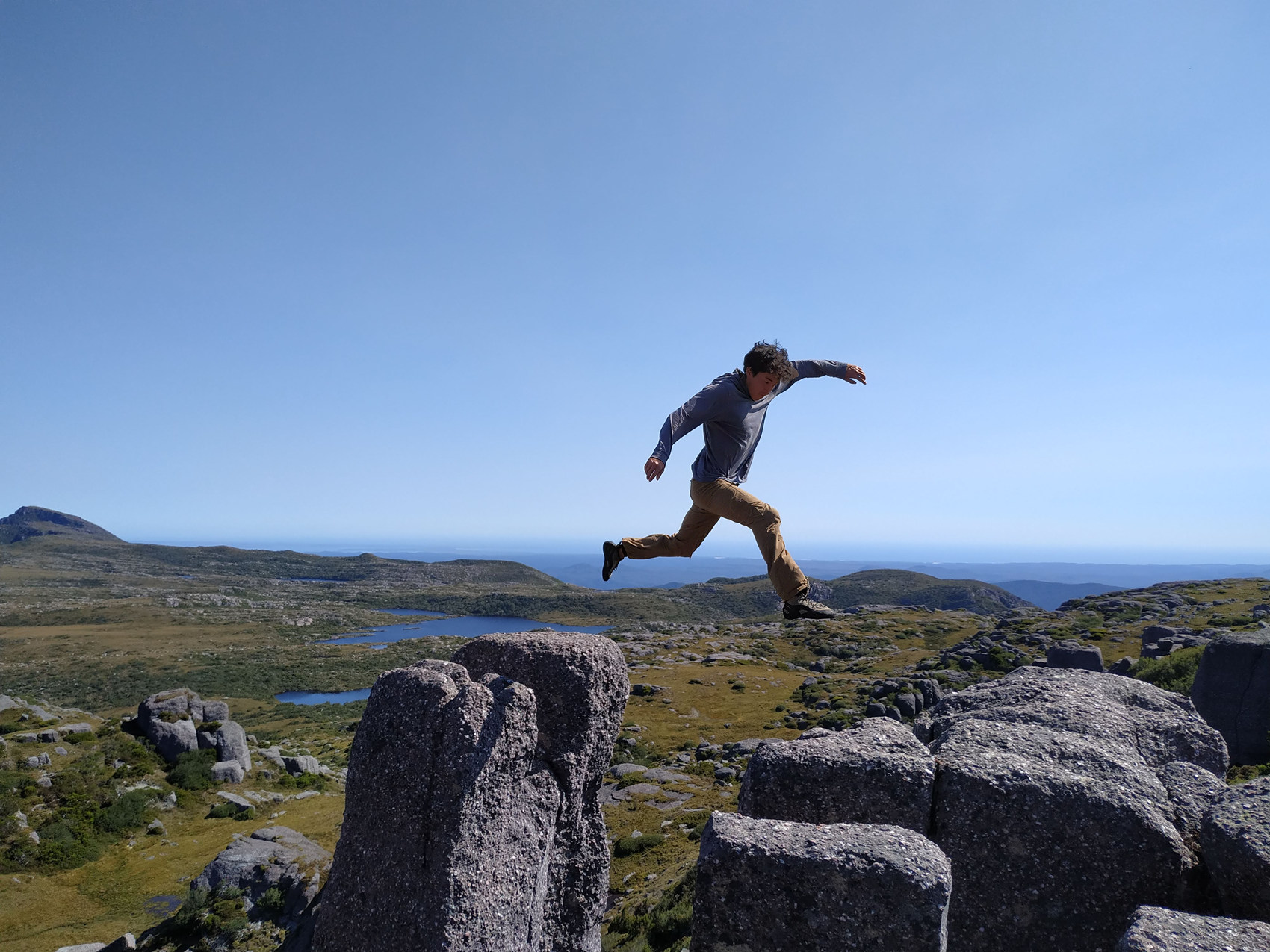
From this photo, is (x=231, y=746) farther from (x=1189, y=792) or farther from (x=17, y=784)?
(x=1189, y=792)

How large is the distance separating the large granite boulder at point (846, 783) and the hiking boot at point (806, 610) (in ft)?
5.06

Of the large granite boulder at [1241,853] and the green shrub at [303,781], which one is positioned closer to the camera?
the large granite boulder at [1241,853]

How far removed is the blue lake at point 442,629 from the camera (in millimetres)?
128375

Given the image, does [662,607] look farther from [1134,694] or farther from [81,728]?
[1134,694]

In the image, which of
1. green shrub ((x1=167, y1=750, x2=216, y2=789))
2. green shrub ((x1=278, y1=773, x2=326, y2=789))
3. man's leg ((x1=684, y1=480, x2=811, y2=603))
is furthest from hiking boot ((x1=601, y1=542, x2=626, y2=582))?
green shrub ((x1=278, y1=773, x2=326, y2=789))

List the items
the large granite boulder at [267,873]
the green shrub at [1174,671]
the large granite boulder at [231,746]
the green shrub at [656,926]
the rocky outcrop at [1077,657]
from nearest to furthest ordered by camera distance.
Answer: the green shrub at [656,926] < the large granite boulder at [267,873] < the green shrub at [1174,671] < the large granite boulder at [231,746] < the rocky outcrop at [1077,657]

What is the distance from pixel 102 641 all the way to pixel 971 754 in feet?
490

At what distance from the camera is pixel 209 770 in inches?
969

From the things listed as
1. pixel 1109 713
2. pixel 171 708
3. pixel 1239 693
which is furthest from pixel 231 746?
pixel 1239 693

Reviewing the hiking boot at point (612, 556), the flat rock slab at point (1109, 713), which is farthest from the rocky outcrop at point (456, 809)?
the flat rock slab at point (1109, 713)

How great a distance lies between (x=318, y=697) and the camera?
266 feet

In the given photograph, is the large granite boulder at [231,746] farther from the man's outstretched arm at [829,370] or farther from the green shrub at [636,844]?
the man's outstretched arm at [829,370]

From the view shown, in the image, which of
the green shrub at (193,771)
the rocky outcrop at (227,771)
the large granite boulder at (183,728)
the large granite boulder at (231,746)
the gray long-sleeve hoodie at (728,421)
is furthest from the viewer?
the large granite boulder at (231,746)

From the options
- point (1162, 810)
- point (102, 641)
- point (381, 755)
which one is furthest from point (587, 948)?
→ point (102, 641)
